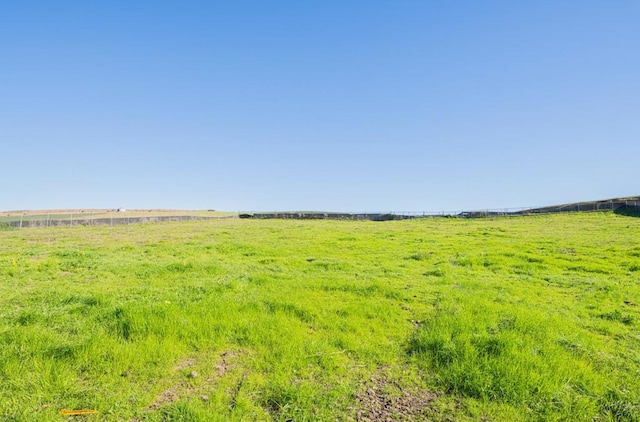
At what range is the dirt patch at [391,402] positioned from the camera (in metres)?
4.37

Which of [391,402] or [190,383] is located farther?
[190,383]

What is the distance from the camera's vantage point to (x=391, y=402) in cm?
465

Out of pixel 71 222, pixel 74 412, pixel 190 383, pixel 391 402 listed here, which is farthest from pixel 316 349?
pixel 71 222

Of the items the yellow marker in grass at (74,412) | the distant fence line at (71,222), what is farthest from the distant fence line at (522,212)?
the yellow marker in grass at (74,412)

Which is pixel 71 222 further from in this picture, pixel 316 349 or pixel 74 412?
pixel 316 349

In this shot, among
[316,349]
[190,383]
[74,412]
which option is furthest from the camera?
[316,349]

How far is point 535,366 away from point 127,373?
618 centimetres

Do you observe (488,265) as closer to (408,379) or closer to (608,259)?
(608,259)

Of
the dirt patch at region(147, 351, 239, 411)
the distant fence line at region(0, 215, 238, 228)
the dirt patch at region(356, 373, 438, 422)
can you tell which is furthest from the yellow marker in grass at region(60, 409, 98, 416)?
the distant fence line at region(0, 215, 238, 228)

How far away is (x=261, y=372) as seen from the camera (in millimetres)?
5203

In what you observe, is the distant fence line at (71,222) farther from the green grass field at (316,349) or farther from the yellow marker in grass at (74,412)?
the yellow marker in grass at (74,412)

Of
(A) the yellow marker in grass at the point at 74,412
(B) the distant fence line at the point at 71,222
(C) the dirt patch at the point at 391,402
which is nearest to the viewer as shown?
(A) the yellow marker in grass at the point at 74,412

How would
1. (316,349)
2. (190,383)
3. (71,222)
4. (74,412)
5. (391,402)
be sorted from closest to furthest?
(74,412)
(391,402)
(190,383)
(316,349)
(71,222)

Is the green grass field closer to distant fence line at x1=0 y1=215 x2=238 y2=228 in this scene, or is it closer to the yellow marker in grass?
the yellow marker in grass
